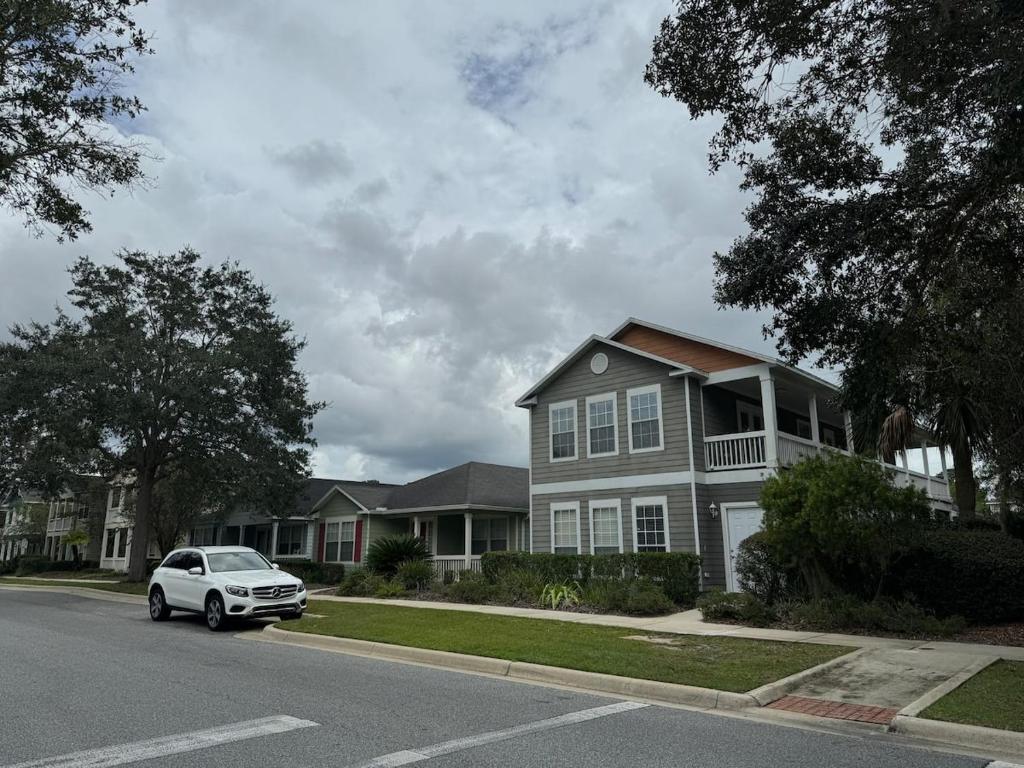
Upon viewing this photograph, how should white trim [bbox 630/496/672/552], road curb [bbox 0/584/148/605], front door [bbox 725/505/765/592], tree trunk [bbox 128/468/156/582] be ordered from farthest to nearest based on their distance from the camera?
tree trunk [bbox 128/468/156/582]
road curb [bbox 0/584/148/605]
white trim [bbox 630/496/672/552]
front door [bbox 725/505/765/592]

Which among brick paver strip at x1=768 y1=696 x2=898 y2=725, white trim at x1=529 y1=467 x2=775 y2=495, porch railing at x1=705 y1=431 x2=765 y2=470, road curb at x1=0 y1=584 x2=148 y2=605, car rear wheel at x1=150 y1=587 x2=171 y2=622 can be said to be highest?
porch railing at x1=705 y1=431 x2=765 y2=470

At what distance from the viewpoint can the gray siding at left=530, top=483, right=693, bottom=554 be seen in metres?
19.8

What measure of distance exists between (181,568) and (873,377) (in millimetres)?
14097

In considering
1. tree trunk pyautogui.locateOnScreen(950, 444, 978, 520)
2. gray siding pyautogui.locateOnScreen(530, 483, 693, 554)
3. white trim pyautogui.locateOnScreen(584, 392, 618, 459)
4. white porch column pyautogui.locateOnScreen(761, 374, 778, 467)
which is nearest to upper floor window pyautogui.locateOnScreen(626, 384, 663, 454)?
white trim pyautogui.locateOnScreen(584, 392, 618, 459)

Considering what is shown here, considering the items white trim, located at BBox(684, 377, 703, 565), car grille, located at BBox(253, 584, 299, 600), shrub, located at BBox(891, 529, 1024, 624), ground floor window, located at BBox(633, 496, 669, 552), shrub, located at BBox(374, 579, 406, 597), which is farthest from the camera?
shrub, located at BBox(374, 579, 406, 597)

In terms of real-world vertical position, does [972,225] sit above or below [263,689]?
above

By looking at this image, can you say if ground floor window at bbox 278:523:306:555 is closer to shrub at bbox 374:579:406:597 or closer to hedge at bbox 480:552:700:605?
shrub at bbox 374:579:406:597

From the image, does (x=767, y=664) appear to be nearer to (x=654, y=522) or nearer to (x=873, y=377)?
(x=873, y=377)

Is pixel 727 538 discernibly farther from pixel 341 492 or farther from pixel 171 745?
pixel 341 492

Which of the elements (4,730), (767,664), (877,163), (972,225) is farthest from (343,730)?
(972,225)

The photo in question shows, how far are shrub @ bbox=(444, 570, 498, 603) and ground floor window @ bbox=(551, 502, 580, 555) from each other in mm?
3136

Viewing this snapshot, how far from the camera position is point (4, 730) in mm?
6543

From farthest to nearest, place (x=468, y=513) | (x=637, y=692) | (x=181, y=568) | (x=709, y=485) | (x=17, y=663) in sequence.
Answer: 1. (x=468, y=513)
2. (x=709, y=485)
3. (x=181, y=568)
4. (x=17, y=663)
5. (x=637, y=692)

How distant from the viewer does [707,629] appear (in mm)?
13164
